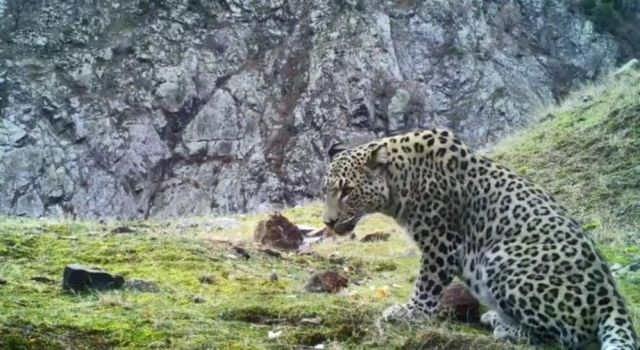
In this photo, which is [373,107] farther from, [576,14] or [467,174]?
[467,174]

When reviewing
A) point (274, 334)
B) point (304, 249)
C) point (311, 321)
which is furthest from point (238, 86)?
point (274, 334)

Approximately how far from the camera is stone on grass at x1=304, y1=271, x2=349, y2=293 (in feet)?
29.4

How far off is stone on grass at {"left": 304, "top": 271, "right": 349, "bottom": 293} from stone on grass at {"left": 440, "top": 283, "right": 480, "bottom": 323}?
1365 mm

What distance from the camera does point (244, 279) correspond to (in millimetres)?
9570

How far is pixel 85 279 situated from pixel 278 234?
213 inches

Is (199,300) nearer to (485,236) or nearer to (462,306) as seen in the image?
(462,306)

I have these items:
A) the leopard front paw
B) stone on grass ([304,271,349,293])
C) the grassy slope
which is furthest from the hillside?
the leopard front paw

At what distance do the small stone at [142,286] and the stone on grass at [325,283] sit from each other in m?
1.77

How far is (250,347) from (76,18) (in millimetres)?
52933

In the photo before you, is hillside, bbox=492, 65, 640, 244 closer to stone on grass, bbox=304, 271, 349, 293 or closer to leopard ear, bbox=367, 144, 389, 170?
stone on grass, bbox=304, 271, 349, 293

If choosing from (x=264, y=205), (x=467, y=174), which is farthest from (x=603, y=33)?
(x=467, y=174)

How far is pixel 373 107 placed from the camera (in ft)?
177

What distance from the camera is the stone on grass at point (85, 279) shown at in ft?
25.6

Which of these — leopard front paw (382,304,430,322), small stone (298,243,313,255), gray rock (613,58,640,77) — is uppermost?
gray rock (613,58,640,77)
